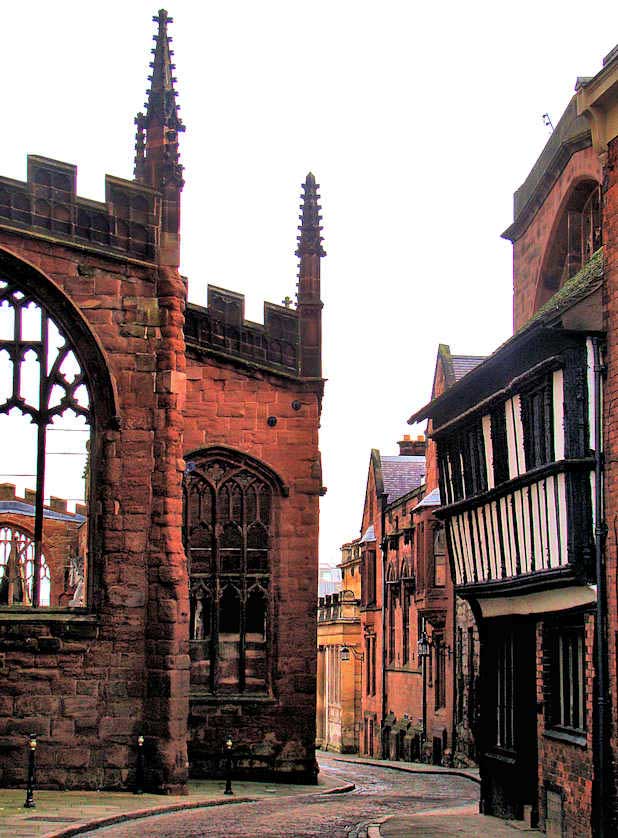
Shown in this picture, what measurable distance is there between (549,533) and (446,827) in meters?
4.40

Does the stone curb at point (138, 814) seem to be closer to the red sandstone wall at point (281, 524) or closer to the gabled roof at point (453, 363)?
the red sandstone wall at point (281, 524)

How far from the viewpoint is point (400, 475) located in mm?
56375

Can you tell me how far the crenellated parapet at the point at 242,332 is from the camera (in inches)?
993

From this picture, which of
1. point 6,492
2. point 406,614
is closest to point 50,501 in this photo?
point 6,492

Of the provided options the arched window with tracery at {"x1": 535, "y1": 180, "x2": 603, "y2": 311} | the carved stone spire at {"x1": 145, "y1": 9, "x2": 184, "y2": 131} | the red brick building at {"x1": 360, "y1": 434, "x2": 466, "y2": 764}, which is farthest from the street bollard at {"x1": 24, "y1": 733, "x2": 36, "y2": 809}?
the red brick building at {"x1": 360, "y1": 434, "x2": 466, "y2": 764}

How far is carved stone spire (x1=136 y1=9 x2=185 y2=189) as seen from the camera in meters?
21.3

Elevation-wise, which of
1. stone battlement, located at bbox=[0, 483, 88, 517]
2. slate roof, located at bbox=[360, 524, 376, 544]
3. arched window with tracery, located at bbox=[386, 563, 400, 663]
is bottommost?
arched window with tracery, located at bbox=[386, 563, 400, 663]

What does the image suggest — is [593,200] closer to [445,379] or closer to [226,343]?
[226,343]

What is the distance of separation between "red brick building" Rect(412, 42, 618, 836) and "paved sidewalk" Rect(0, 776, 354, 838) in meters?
4.06

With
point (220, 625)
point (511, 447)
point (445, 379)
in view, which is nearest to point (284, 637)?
point (220, 625)

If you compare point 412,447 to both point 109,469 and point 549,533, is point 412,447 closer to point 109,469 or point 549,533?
point 109,469

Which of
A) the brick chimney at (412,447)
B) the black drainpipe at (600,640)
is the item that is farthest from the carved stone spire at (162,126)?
the brick chimney at (412,447)

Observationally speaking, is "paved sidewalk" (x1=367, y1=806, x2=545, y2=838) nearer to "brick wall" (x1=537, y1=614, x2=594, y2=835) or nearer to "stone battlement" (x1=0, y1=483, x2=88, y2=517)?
"brick wall" (x1=537, y1=614, x2=594, y2=835)

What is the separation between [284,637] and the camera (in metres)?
25.2
